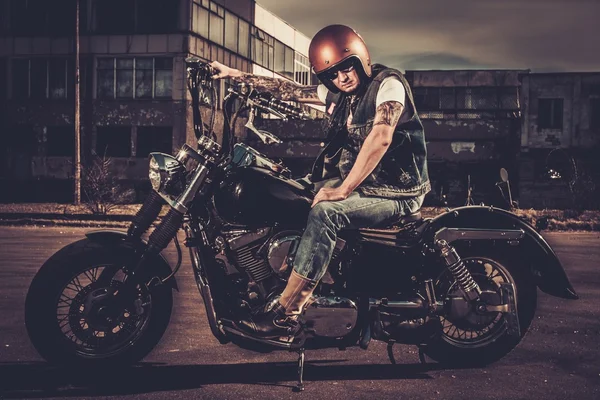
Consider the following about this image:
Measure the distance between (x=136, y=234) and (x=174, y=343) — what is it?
1444mm

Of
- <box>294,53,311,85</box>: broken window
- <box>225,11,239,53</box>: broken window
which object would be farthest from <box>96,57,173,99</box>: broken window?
<box>294,53,311,85</box>: broken window

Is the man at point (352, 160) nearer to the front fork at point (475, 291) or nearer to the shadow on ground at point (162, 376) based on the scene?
the front fork at point (475, 291)

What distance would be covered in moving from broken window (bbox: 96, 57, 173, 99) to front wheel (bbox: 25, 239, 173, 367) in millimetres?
36609

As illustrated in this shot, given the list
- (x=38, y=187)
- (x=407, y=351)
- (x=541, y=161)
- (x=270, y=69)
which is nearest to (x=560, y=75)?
(x=541, y=161)

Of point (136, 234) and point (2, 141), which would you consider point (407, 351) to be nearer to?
point (136, 234)

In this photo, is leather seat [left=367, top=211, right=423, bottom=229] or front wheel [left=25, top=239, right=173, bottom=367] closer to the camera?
front wheel [left=25, top=239, right=173, bottom=367]

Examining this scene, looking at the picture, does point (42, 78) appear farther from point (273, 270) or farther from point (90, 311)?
point (273, 270)

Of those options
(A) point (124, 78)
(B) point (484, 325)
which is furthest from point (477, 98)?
(B) point (484, 325)

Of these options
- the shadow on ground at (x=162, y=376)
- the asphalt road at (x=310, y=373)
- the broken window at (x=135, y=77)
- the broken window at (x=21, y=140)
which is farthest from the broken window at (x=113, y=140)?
the shadow on ground at (x=162, y=376)

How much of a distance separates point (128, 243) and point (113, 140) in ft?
122

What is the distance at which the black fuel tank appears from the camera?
15.1ft

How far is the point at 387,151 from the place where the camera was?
15.9 ft

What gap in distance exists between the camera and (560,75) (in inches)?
1638

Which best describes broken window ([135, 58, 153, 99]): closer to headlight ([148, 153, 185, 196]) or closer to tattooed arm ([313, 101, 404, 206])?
headlight ([148, 153, 185, 196])
